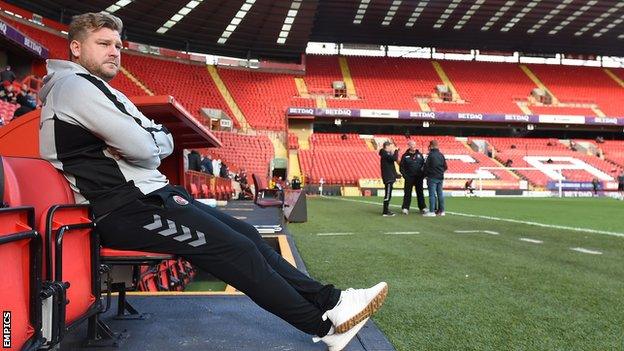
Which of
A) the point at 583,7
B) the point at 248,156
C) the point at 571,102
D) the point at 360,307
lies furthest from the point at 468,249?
the point at 571,102

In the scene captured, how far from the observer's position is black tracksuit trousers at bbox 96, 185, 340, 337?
5.94ft

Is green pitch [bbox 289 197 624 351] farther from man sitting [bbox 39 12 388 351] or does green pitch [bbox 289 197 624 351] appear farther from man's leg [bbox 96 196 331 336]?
man's leg [bbox 96 196 331 336]

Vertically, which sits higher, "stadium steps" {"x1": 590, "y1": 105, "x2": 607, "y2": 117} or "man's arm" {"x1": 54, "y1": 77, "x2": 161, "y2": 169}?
"stadium steps" {"x1": 590, "y1": 105, "x2": 607, "y2": 117}

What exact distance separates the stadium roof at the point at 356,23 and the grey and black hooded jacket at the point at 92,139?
941 inches

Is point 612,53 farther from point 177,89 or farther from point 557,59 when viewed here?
point 177,89

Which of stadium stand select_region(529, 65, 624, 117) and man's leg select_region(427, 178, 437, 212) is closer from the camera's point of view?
man's leg select_region(427, 178, 437, 212)

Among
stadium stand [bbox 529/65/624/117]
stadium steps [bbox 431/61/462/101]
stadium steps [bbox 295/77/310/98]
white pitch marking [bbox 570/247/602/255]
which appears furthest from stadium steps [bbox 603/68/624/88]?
white pitch marking [bbox 570/247/602/255]

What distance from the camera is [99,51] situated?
1896mm

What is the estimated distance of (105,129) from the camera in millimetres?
1726

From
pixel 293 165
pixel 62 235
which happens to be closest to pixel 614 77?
pixel 293 165

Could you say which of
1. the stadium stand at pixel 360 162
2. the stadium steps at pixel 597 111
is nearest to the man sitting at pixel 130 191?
the stadium stand at pixel 360 162

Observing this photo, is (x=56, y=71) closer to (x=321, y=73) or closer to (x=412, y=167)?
(x=412, y=167)

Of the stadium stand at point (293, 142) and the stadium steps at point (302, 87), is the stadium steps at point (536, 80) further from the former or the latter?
the stadium stand at point (293, 142)

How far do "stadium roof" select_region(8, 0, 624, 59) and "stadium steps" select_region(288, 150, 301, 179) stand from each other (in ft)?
25.0
